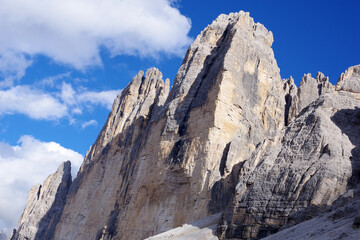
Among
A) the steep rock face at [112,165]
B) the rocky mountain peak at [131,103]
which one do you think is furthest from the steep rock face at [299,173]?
the rocky mountain peak at [131,103]

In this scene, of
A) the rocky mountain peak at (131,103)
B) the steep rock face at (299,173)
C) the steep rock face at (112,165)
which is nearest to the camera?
the steep rock face at (299,173)

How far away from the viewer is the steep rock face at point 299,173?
92.2ft

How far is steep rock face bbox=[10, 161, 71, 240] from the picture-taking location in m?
80.9

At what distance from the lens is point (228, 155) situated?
39656 millimetres

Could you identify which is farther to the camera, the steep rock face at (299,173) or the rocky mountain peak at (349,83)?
the rocky mountain peak at (349,83)

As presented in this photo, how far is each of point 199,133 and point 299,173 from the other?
13.8 meters

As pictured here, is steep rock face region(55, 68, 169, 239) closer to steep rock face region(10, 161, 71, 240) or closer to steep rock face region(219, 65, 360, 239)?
steep rock face region(10, 161, 71, 240)

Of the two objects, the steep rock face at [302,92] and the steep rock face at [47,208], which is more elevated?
the steep rock face at [302,92]

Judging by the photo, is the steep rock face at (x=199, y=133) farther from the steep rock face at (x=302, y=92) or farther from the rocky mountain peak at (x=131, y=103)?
the rocky mountain peak at (x=131, y=103)

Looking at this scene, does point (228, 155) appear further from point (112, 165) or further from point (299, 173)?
point (112, 165)

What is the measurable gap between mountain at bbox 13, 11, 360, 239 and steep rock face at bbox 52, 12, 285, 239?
0.12 meters

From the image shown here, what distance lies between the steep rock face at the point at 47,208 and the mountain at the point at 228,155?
12.0 metres

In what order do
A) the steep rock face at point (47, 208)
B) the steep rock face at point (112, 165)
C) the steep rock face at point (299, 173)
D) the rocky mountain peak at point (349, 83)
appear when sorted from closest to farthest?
the steep rock face at point (299, 173)
the rocky mountain peak at point (349, 83)
the steep rock face at point (112, 165)
the steep rock face at point (47, 208)

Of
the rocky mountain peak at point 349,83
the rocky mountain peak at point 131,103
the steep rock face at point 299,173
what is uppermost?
the rocky mountain peak at point 131,103
